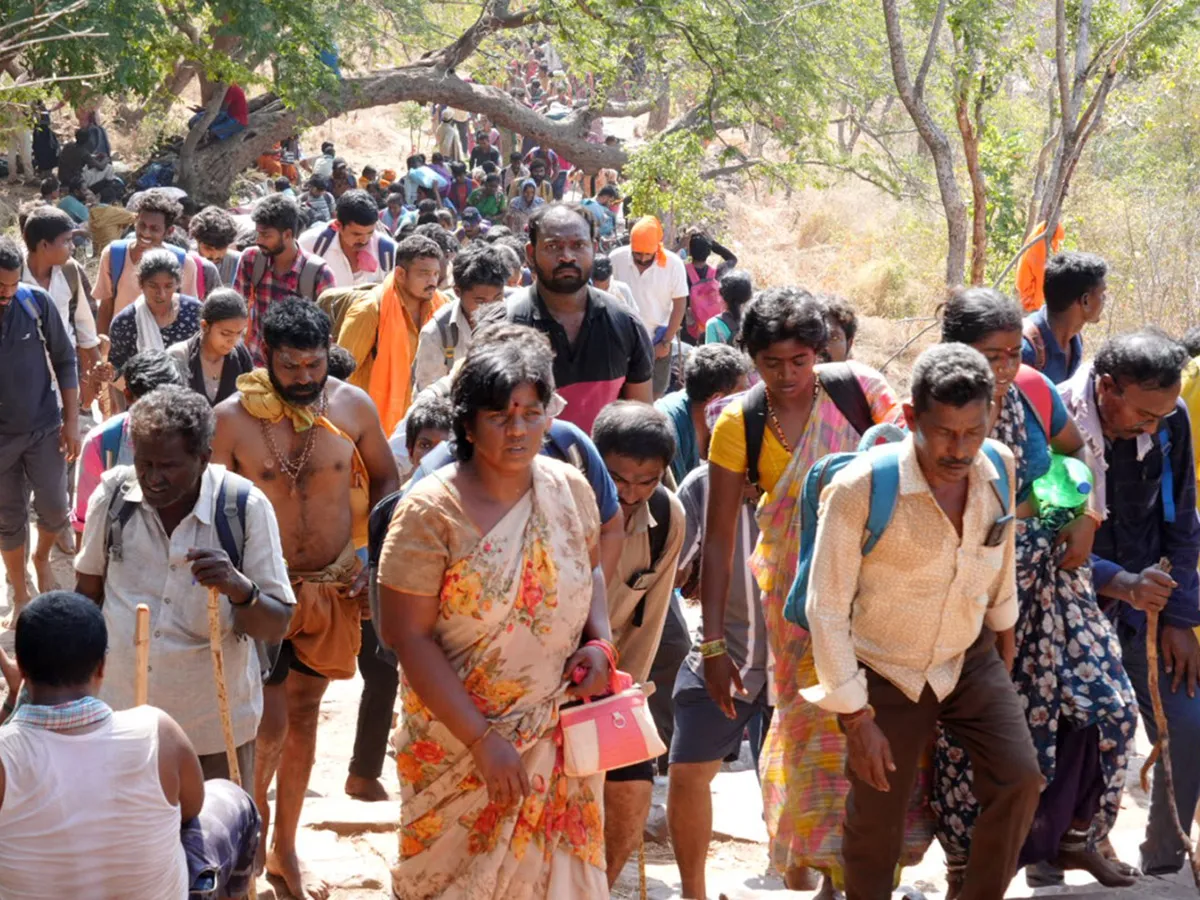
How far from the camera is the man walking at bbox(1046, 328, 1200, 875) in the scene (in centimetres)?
494

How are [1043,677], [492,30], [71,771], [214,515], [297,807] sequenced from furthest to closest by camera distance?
[492,30] → [297,807] → [1043,677] → [214,515] → [71,771]

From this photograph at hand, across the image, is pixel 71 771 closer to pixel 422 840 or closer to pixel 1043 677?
pixel 422 840

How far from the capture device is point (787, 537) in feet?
15.8

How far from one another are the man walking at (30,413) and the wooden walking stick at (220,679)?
11.7 feet

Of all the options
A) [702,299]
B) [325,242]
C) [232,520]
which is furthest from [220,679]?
[702,299]

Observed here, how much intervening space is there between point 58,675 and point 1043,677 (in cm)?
280

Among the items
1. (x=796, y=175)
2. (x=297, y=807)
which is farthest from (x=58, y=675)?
(x=796, y=175)

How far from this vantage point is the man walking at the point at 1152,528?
4.94 meters

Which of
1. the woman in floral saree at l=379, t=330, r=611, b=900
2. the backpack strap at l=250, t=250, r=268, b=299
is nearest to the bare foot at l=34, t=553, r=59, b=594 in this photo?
the backpack strap at l=250, t=250, r=268, b=299

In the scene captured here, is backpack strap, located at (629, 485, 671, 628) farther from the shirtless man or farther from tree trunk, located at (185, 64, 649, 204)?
tree trunk, located at (185, 64, 649, 204)

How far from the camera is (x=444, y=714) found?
12.1 ft

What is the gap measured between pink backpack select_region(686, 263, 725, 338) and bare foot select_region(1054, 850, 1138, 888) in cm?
827

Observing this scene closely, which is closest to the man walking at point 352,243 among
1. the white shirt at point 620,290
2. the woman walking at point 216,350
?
the white shirt at point 620,290

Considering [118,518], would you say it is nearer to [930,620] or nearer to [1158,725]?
[930,620]
